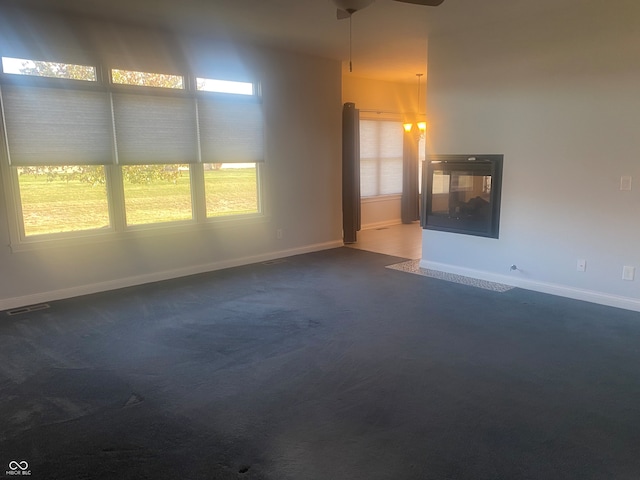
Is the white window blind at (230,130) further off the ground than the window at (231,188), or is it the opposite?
the white window blind at (230,130)

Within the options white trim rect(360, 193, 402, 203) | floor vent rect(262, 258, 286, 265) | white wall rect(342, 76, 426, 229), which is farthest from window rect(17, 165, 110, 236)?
white trim rect(360, 193, 402, 203)

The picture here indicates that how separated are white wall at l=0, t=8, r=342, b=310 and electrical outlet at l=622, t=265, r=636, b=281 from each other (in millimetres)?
3759

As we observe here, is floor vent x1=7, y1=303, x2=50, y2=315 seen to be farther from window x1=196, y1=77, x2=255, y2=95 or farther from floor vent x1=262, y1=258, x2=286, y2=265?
window x1=196, y1=77, x2=255, y2=95

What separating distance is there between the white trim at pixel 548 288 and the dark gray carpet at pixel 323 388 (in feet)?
0.48

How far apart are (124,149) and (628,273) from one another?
4920 mm

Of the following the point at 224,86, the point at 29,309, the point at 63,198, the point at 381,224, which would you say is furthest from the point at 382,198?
the point at 29,309

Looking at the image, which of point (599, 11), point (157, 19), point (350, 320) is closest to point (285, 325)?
point (350, 320)

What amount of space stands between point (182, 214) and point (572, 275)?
13.7 ft

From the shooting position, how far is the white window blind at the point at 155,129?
4.71 m

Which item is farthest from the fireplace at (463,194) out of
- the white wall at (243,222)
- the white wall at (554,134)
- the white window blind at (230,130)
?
the white window blind at (230,130)

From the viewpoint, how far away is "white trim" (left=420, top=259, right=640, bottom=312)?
13.5 feet

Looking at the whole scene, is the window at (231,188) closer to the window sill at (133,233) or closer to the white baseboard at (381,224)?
the window sill at (133,233)

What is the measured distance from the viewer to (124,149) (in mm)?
4738

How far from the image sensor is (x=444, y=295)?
4.53 meters
